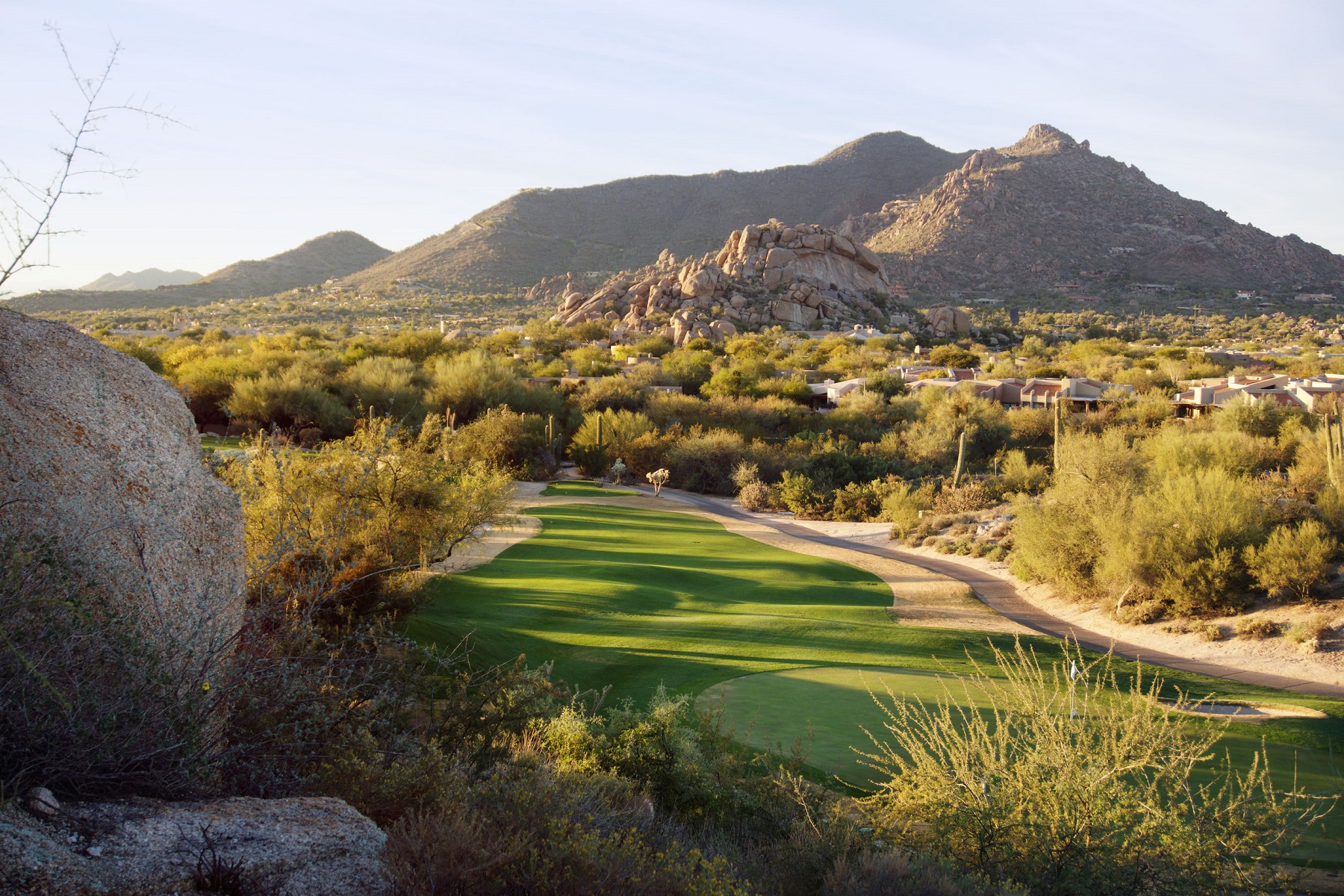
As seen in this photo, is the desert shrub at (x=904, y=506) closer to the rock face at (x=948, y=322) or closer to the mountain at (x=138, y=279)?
the rock face at (x=948, y=322)

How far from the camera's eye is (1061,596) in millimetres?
18000

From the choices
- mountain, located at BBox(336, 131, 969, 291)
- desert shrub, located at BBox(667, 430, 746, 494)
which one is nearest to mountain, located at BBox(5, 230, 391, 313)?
mountain, located at BBox(336, 131, 969, 291)

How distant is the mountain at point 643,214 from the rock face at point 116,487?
84717mm

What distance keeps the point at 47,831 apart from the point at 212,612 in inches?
67.4

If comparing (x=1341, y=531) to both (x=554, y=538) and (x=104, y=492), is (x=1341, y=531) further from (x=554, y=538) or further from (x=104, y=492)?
(x=104, y=492)

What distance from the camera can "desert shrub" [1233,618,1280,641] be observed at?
14859 millimetres

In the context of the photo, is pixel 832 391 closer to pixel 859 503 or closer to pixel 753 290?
pixel 859 503

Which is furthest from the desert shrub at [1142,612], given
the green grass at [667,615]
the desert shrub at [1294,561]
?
the green grass at [667,615]

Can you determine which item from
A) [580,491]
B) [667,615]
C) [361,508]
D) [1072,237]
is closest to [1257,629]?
A: [667,615]

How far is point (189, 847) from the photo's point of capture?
3211 millimetres

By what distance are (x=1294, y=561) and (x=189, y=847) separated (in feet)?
58.4

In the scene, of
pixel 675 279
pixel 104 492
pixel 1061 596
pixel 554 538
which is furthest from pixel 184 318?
pixel 104 492

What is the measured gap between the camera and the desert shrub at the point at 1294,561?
15.5 meters

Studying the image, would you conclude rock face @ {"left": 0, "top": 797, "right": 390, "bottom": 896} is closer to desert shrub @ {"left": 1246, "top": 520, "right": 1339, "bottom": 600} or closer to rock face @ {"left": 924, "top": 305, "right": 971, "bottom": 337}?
desert shrub @ {"left": 1246, "top": 520, "right": 1339, "bottom": 600}
